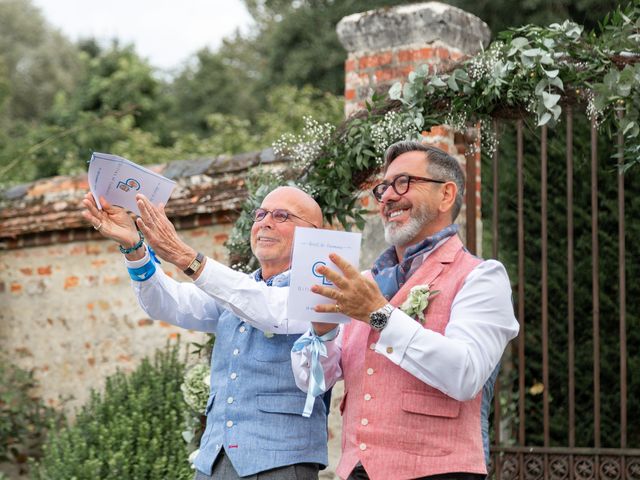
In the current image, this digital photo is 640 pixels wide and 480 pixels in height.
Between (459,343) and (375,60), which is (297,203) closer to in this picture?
(459,343)

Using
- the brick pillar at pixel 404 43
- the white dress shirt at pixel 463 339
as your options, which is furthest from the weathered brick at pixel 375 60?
the white dress shirt at pixel 463 339

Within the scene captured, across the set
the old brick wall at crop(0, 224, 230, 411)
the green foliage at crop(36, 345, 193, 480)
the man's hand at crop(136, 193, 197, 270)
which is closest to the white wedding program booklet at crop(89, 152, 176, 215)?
the man's hand at crop(136, 193, 197, 270)

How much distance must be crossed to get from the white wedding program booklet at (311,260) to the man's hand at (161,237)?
0.47 m

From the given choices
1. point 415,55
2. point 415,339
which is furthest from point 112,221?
point 415,55

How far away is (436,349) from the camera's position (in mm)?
2607

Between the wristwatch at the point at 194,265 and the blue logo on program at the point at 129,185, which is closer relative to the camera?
the wristwatch at the point at 194,265

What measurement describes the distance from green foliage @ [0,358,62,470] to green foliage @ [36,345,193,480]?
96 centimetres

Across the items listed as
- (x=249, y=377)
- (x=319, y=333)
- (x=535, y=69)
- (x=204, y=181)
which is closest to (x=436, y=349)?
(x=319, y=333)

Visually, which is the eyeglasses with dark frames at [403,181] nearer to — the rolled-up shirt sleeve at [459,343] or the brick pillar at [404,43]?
the rolled-up shirt sleeve at [459,343]

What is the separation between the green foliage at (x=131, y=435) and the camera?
213 inches

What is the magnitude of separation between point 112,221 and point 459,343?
1.27 metres

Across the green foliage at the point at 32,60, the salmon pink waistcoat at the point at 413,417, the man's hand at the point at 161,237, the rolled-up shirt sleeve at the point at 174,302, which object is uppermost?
the green foliage at the point at 32,60

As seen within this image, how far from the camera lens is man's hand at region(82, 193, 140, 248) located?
3240 millimetres

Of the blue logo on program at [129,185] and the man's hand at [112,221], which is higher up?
the blue logo on program at [129,185]
